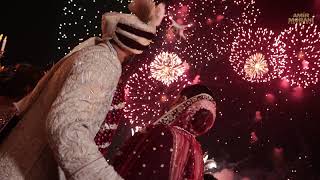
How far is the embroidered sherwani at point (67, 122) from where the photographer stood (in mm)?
1621

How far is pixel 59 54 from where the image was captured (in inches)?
658

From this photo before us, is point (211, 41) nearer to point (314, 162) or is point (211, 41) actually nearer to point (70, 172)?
point (314, 162)

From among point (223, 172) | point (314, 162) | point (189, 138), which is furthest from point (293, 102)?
point (189, 138)

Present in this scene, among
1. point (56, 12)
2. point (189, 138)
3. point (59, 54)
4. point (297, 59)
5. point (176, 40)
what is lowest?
point (189, 138)

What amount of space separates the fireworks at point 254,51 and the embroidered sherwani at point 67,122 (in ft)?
55.7

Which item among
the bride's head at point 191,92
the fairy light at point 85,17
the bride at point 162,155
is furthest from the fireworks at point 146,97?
the bride at point 162,155

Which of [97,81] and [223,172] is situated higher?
[223,172]

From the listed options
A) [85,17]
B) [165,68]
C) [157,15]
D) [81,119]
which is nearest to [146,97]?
[85,17]

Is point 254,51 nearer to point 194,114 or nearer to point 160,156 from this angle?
point 194,114

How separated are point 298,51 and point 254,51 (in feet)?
9.92

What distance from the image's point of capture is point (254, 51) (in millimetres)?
19969

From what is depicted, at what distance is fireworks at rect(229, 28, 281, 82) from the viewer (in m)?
18.7

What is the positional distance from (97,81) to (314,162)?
86.3 feet

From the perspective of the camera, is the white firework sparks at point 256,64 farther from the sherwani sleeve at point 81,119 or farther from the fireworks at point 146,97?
the sherwani sleeve at point 81,119
